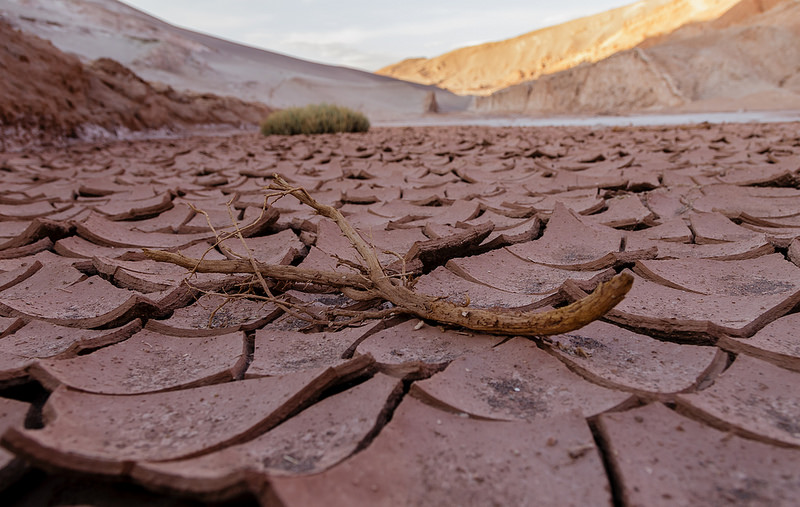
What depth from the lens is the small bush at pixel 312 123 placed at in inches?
300

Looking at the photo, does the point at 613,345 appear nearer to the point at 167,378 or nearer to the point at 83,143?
the point at 167,378

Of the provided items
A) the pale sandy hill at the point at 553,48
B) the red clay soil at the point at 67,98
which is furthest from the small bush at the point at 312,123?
the pale sandy hill at the point at 553,48

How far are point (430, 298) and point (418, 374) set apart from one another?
0.23 meters

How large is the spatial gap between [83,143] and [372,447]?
6.17m

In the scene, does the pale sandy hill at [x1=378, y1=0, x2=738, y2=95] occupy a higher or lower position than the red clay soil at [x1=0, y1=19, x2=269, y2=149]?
higher

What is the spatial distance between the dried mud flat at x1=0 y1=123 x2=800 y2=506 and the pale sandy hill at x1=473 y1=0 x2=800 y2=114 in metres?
12.2

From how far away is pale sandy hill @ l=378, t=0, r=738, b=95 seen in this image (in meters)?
18.2


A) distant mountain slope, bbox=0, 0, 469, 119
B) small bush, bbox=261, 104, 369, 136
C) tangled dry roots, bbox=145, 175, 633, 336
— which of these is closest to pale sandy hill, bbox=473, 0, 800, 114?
distant mountain slope, bbox=0, 0, 469, 119

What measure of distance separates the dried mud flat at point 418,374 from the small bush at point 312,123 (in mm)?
6165

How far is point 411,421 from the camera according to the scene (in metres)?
0.61

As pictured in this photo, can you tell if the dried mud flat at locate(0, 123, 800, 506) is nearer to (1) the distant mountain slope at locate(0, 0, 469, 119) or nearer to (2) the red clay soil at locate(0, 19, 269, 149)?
(2) the red clay soil at locate(0, 19, 269, 149)

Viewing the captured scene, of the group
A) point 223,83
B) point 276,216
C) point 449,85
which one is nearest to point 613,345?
point 276,216

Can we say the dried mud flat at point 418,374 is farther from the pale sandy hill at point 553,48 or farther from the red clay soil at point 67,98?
the pale sandy hill at point 553,48

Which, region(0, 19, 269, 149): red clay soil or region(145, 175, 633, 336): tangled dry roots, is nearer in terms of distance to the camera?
region(145, 175, 633, 336): tangled dry roots
